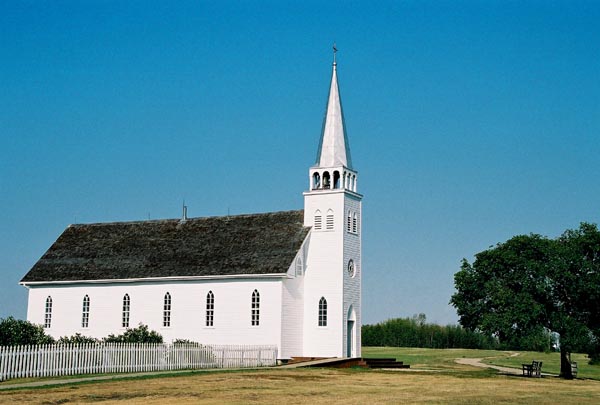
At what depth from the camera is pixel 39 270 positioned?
A: 60.4m

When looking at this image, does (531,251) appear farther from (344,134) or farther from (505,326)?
(344,134)

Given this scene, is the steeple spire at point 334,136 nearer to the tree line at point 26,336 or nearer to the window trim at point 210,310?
the window trim at point 210,310

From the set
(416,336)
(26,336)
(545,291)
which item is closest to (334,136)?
(545,291)

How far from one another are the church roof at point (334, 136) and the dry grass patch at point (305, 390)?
17910mm

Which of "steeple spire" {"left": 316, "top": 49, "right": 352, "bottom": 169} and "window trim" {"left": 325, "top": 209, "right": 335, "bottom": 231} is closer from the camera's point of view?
"window trim" {"left": 325, "top": 209, "right": 335, "bottom": 231}

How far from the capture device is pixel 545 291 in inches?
1793

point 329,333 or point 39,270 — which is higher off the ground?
point 39,270

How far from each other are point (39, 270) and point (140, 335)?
1256 centimetres

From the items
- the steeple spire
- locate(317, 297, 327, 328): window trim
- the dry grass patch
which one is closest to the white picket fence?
locate(317, 297, 327, 328): window trim

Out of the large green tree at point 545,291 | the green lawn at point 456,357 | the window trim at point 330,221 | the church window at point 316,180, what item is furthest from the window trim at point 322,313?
the large green tree at point 545,291

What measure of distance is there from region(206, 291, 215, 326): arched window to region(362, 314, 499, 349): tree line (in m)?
36.8

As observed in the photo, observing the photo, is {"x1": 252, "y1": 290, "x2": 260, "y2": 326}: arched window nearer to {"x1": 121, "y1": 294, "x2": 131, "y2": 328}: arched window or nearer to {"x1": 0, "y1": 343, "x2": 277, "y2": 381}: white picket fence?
{"x1": 0, "y1": 343, "x2": 277, "y2": 381}: white picket fence

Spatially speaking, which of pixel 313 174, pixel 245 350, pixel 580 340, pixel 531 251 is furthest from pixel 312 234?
pixel 580 340

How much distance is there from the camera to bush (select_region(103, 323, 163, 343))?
51500 mm
